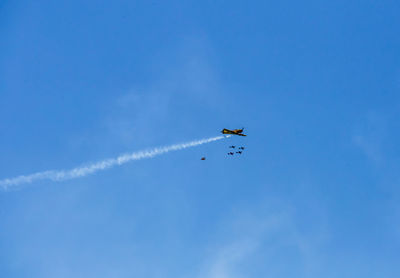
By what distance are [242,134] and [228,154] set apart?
10.7 m

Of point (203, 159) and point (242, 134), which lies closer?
point (203, 159)

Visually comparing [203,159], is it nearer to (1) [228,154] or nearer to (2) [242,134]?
(1) [228,154]

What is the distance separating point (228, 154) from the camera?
334 feet

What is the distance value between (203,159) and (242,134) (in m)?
19.4

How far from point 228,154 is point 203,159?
32.0ft

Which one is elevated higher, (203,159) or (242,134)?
(242,134)

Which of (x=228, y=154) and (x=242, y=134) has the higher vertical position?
(x=242, y=134)

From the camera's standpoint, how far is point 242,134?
4235 inches

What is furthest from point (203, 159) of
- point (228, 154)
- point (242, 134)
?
point (242, 134)
